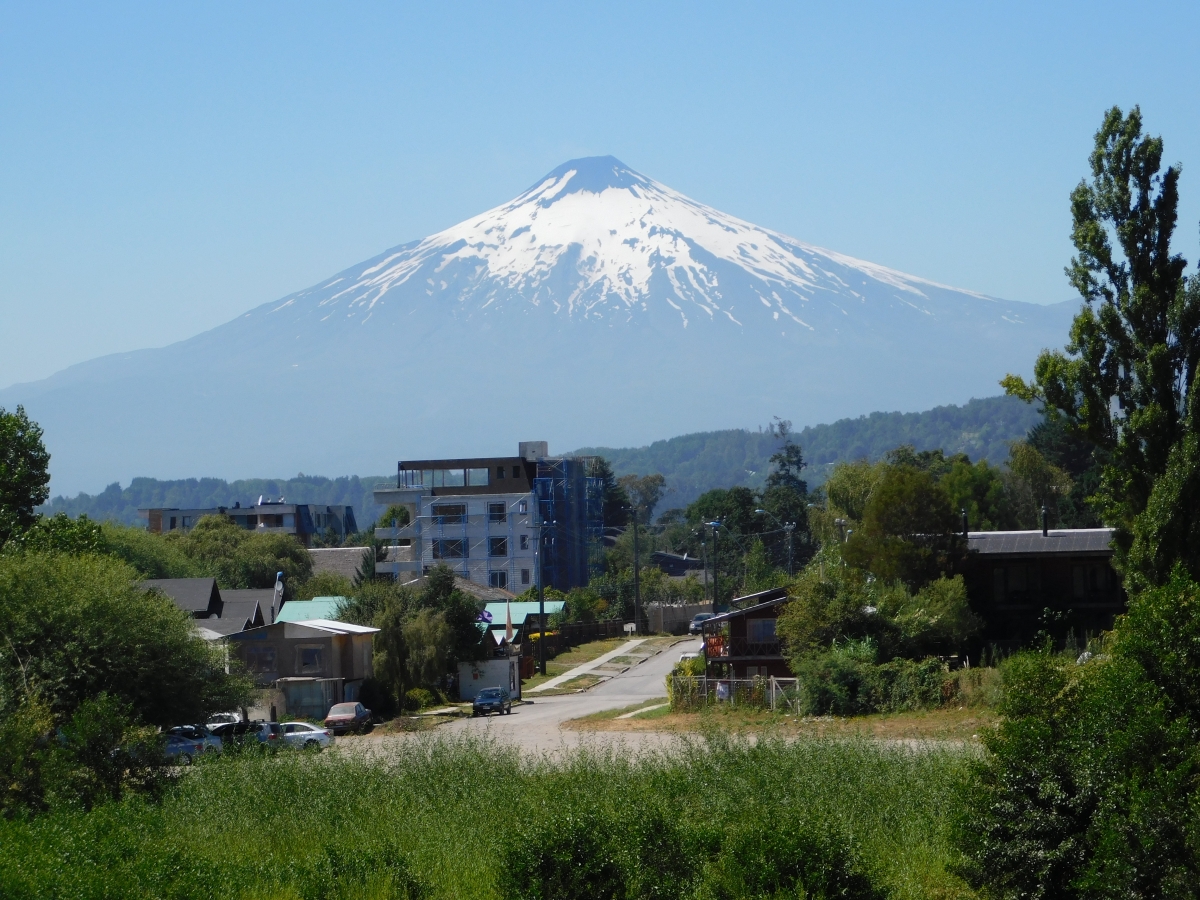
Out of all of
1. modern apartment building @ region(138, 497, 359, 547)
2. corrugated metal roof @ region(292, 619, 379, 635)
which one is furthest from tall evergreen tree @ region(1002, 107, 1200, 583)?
modern apartment building @ region(138, 497, 359, 547)

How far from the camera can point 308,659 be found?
50656mm

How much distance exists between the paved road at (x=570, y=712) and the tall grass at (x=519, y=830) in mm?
6111

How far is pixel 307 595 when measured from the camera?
76125mm

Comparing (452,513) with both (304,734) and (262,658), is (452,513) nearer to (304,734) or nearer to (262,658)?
(262,658)

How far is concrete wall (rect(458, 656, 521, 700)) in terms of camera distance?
5831 centimetres

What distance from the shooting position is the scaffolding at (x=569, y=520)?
107625mm

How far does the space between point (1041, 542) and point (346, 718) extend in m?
26.4

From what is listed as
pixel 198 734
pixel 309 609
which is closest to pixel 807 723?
pixel 198 734

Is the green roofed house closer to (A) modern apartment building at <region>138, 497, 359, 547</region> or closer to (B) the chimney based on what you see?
(B) the chimney

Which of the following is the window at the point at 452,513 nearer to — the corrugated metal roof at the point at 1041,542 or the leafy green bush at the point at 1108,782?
the corrugated metal roof at the point at 1041,542

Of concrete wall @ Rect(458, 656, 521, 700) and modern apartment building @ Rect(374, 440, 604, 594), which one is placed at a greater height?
modern apartment building @ Rect(374, 440, 604, 594)

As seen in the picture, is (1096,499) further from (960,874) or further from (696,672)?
(696,672)

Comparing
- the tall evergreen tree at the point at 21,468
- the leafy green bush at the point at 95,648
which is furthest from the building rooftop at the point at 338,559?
the leafy green bush at the point at 95,648

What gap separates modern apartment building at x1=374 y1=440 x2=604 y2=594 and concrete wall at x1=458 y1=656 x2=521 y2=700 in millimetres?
38968
